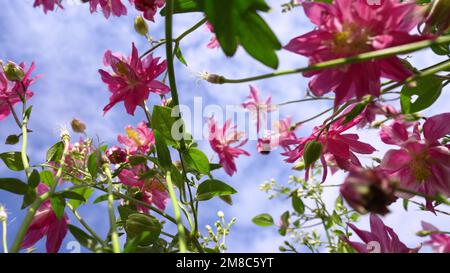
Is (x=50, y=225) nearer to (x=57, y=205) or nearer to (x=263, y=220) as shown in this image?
(x=57, y=205)

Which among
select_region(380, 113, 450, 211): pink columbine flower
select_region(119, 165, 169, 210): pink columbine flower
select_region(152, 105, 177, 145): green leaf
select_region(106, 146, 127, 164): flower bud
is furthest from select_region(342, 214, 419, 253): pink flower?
select_region(106, 146, 127, 164): flower bud

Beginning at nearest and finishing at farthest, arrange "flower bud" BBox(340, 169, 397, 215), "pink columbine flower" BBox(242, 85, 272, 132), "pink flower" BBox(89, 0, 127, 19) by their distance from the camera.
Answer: "flower bud" BBox(340, 169, 397, 215) → "pink columbine flower" BBox(242, 85, 272, 132) → "pink flower" BBox(89, 0, 127, 19)

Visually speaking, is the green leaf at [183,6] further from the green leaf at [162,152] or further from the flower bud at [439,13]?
the flower bud at [439,13]

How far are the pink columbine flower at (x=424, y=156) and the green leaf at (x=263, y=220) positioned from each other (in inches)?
17.7

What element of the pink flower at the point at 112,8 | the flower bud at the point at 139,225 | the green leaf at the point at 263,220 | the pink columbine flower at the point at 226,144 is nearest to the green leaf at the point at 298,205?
the green leaf at the point at 263,220

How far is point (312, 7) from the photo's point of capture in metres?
0.52

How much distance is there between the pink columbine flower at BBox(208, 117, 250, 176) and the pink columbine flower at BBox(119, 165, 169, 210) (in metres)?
0.16

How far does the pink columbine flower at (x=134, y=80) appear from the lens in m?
0.84

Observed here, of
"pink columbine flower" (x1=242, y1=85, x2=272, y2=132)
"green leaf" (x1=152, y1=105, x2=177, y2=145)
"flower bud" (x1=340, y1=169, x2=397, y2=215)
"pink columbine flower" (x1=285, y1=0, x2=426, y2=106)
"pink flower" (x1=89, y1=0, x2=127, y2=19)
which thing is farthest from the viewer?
"pink flower" (x1=89, y1=0, x2=127, y2=19)

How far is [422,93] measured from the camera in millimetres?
709

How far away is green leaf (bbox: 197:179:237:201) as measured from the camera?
800 mm

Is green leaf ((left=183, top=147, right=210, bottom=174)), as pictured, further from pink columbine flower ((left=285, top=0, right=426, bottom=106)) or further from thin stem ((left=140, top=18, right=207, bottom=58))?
pink columbine flower ((left=285, top=0, right=426, bottom=106))
